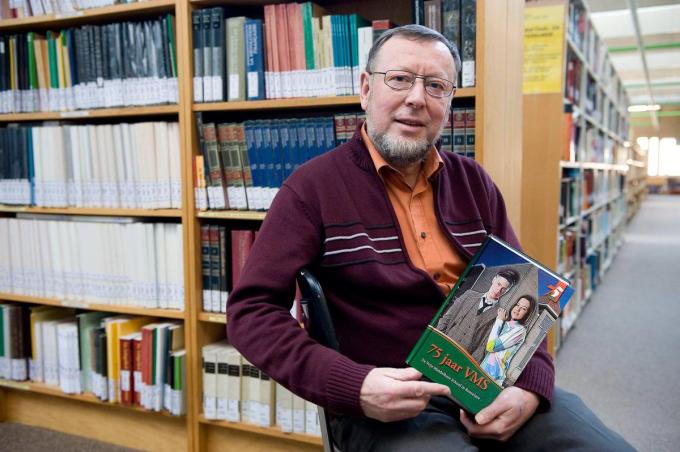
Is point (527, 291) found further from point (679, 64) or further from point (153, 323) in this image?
point (679, 64)

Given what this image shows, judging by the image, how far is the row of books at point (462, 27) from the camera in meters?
1.75

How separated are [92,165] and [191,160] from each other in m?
0.46

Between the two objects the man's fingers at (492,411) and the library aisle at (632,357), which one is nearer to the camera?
the man's fingers at (492,411)

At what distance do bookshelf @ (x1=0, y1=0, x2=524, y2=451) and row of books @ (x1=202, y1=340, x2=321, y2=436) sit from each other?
0.12 feet

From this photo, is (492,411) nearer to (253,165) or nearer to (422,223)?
(422,223)

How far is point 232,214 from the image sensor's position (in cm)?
204

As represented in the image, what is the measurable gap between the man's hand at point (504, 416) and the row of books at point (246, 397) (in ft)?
3.36

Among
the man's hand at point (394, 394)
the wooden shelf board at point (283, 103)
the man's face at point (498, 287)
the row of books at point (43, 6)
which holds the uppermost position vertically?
the row of books at point (43, 6)

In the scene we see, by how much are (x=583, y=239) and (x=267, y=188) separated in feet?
9.96

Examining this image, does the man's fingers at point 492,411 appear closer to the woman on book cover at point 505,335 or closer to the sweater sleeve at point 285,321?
the woman on book cover at point 505,335

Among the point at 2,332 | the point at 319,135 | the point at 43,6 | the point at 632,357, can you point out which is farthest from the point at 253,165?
the point at 632,357

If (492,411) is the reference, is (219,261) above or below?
above

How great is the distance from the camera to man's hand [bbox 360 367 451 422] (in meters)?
1.01

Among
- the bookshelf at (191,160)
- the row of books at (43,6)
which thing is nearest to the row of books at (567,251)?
the bookshelf at (191,160)
